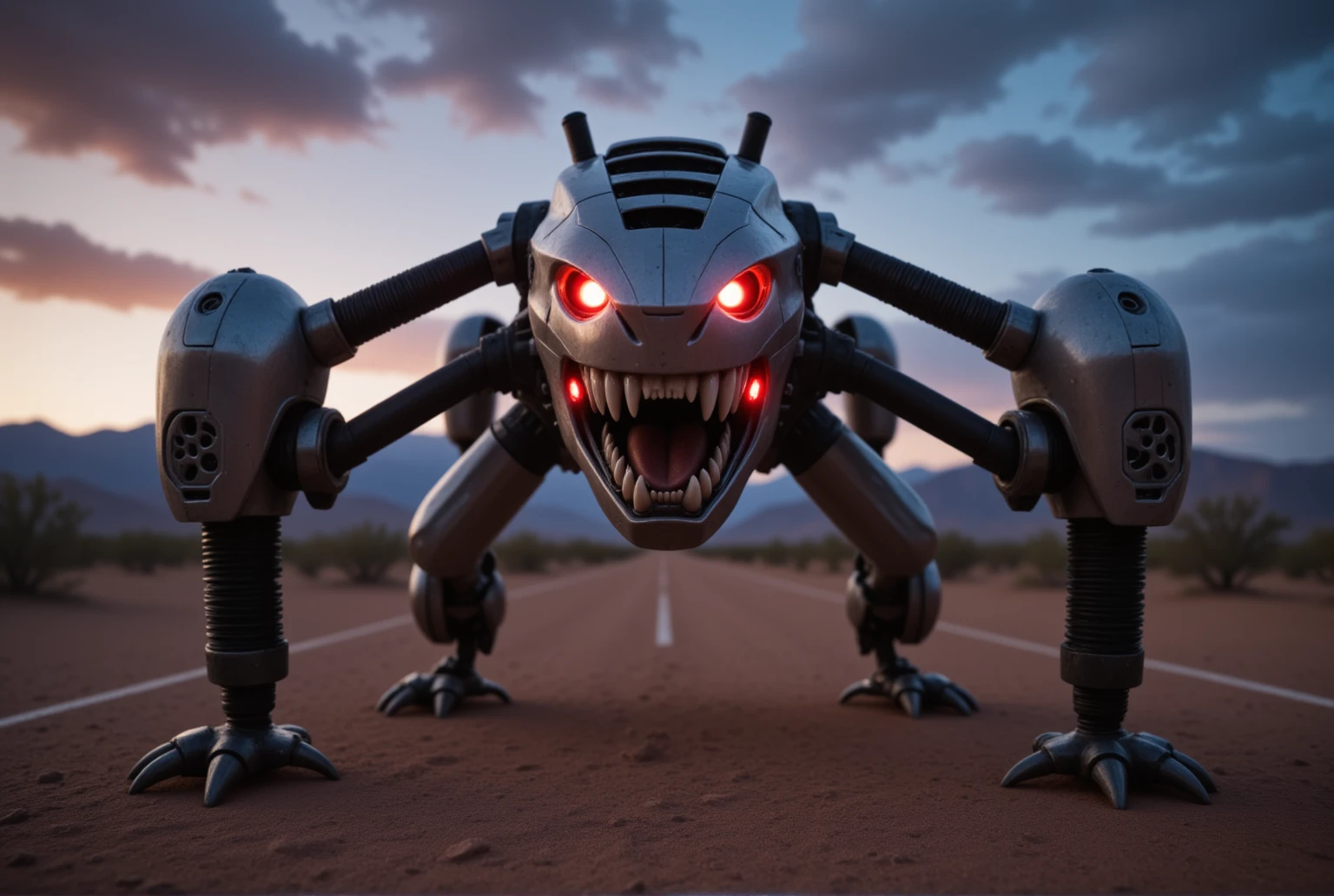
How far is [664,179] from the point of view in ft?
9.87

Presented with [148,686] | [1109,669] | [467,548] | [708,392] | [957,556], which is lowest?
[957,556]

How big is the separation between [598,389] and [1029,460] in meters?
1.66

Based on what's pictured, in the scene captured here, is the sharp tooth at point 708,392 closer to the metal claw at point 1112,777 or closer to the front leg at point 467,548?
the front leg at point 467,548

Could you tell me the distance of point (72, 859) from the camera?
2.29m

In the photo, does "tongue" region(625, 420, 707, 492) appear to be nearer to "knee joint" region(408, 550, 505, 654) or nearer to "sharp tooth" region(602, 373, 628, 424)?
"sharp tooth" region(602, 373, 628, 424)

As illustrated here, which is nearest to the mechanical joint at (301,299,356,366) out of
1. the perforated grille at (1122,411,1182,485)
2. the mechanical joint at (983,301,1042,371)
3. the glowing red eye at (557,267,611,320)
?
the glowing red eye at (557,267,611,320)

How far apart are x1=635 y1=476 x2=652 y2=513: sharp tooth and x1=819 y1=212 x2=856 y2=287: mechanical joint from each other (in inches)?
55.3

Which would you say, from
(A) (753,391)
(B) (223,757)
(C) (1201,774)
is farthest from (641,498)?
(C) (1201,774)

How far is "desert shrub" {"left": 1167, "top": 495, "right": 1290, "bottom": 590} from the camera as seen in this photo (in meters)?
16.0

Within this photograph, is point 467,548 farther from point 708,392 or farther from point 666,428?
point 708,392

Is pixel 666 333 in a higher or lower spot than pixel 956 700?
higher

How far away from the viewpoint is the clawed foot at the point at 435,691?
4.68 meters

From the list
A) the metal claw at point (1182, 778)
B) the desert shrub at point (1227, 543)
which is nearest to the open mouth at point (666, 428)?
the metal claw at point (1182, 778)

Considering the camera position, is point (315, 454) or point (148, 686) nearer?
point (315, 454)
